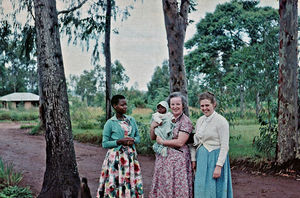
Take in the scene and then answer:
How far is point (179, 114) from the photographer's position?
3320 mm

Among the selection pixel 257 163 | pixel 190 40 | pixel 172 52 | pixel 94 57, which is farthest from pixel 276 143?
pixel 190 40

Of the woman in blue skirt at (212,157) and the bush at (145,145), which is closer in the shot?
the woman in blue skirt at (212,157)

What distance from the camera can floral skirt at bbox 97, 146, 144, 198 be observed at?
3557mm

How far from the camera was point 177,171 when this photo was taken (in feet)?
10.6

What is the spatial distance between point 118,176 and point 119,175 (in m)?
0.03

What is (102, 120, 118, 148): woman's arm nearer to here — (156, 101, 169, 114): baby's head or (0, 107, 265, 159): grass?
(156, 101, 169, 114): baby's head

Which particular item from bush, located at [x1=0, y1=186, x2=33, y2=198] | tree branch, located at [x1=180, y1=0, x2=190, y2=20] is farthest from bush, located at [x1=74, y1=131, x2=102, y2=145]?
bush, located at [x1=0, y1=186, x2=33, y2=198]

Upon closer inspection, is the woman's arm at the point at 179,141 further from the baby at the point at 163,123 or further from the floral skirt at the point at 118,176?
the floral skirt at the point at 118,176

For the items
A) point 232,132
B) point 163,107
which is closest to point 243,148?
point 232,132

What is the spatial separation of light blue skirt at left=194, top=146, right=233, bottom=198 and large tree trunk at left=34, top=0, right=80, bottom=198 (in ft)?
7.31

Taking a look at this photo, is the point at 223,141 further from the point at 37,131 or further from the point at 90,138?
the point at 37,131

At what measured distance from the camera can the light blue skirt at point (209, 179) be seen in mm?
3096

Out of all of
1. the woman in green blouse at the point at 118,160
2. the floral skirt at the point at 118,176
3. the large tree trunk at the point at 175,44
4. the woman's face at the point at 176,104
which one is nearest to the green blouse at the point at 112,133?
the woman in green blouse at the point at 118,160

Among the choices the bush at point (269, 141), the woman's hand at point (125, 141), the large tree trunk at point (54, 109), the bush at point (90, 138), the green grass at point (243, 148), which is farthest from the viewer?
the bush at point (90, 138)
